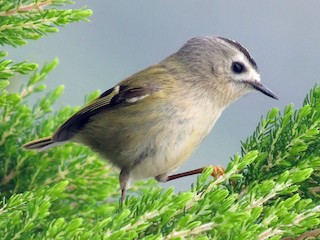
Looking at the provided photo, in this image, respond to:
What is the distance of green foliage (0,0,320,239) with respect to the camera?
130 cm

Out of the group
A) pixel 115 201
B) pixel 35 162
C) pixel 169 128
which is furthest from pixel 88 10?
pixel 115 201

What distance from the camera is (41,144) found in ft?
6.78

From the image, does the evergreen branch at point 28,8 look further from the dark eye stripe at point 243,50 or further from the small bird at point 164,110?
the dark eye stripe at point 243,50

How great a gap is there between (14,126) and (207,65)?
68cm

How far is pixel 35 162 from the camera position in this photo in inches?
82.6

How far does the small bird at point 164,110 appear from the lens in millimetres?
2000

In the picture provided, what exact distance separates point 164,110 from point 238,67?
0.39 m

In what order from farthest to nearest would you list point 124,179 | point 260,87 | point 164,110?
point 260,87
point 124,179
point 164,110

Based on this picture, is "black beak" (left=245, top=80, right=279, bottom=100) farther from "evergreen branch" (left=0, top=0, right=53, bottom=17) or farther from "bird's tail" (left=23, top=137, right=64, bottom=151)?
"evergreen branch" (left=0, top=0, right=53, bottom=17)

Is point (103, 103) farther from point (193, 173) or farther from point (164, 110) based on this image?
point (193, 173)

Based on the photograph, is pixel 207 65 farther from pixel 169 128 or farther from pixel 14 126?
pixel 14 126

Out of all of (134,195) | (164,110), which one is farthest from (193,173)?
(134,195)

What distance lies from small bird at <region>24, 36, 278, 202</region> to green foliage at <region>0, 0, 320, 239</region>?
74 mm

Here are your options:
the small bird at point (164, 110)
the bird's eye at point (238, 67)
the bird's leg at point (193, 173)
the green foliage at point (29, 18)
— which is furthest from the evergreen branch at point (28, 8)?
the bird's eye at point (238, 67)
